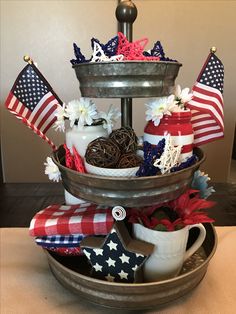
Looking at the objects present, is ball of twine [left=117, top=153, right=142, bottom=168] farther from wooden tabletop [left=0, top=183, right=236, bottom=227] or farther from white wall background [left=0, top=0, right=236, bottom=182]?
white wall background [left=0, top=0, right=236, bottom=182]

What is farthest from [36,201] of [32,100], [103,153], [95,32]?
[95,32]

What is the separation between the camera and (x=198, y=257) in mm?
521

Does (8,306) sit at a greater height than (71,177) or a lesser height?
lesser

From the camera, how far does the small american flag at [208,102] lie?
1.68 ft

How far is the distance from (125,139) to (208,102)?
0.56 feet

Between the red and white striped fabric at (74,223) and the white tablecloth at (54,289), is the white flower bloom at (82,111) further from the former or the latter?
the white tablecloth at (54,289)

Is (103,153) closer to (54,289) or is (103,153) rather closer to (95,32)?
(54,289)

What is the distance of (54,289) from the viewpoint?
483 millimetres

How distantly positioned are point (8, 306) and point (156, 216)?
9.8 inches

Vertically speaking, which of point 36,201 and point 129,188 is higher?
point 129,188

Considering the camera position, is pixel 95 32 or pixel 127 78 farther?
pixel 95 32

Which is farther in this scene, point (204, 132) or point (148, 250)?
point (204, 132)

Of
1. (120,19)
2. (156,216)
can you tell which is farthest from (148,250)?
(120,19)

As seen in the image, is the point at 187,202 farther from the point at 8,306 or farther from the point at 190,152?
the point at 8,306
